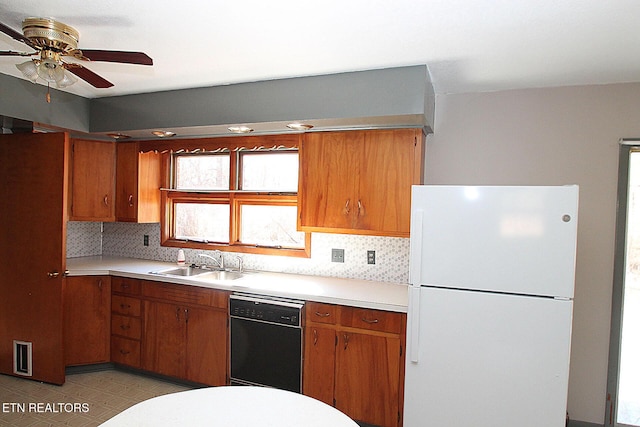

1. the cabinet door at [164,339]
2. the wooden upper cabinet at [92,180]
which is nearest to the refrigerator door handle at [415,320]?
the cabinet door at [164,339]

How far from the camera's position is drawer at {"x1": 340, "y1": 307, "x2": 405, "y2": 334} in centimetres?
251

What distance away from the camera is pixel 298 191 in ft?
10.1

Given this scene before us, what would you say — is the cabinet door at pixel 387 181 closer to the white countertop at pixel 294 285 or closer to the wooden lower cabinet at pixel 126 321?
the white countertop at pixel 294 285

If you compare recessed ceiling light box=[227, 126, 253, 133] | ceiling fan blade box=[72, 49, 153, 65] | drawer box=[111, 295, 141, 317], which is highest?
ceiling fan blade box=[72, 49, 153, 65]

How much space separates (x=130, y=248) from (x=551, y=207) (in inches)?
150

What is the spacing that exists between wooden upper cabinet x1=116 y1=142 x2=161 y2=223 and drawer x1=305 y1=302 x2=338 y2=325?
200 centimetres

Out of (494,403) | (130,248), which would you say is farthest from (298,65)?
(130,248)

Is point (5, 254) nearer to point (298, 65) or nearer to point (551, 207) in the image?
point (298, 65)

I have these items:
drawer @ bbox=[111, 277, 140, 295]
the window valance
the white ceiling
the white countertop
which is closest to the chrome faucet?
the white countertop

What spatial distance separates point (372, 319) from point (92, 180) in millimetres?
2883

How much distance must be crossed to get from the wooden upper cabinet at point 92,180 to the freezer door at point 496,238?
116 inches

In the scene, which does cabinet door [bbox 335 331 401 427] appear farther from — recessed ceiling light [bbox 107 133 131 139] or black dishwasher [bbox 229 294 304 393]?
recessed ceiling light [bbox 107 133 131 139]

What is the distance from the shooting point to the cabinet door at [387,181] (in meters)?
2.73

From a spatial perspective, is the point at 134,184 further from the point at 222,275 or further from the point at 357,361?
the point at 357,361
